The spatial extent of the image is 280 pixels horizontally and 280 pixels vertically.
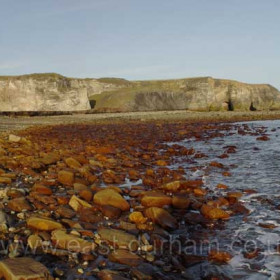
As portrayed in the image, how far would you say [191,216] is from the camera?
6.33 m

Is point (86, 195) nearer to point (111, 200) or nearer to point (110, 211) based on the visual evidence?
point (111, 200)

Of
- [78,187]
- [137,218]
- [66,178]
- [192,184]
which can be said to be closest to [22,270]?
[137,218]

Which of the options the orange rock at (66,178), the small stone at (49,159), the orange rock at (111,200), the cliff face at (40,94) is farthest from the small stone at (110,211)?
the cliff face at (40,94)

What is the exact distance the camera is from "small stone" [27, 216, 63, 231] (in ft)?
16.8

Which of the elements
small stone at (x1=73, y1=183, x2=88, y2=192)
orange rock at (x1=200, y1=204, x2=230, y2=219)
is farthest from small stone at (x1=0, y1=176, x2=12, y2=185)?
orange rock at (x1=200, y1=204, x2=230, y2=219)

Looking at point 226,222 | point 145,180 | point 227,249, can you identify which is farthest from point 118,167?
point 227,249

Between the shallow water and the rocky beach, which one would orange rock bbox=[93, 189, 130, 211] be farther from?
the shallow water

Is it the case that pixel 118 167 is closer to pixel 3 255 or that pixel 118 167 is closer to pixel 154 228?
pixel 154 228

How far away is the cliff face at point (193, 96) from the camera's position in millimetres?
76125

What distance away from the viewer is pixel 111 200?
6707 mm

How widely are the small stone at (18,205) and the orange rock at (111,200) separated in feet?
4.65

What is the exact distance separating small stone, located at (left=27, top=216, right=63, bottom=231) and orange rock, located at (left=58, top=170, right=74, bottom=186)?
131 inches

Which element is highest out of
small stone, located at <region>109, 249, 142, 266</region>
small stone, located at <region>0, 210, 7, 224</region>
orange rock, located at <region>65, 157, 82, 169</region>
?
orange rock, located at <region>65, 157, 82, 169</region>

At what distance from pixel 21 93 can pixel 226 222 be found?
222 feet
